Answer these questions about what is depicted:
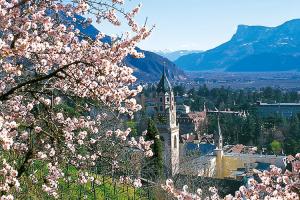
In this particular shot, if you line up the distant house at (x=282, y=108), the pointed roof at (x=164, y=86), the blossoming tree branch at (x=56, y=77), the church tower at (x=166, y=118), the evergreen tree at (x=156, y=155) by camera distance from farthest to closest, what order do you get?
the distant house at (x=282, y=108)
the pointed roof at (x=164, y=86)
the church tower at (x=166, y=118)
the evergreen tree at (x=156, y=155)
the blossoming tree branch at (x=56, y=77)

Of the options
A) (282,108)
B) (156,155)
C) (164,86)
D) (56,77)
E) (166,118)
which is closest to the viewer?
(56,77)

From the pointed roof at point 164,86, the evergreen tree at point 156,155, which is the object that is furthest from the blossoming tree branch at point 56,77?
the pointed roof at point 164,86

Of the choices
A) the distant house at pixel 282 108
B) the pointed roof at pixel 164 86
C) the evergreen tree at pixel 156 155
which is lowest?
the distant house at pixel 282 108

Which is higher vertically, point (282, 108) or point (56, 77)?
point (56, 77)

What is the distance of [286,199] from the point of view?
5.47 m

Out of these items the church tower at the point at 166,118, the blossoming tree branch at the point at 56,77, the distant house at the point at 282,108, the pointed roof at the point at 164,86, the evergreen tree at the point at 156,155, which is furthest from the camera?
the distant house at the point at 282,108

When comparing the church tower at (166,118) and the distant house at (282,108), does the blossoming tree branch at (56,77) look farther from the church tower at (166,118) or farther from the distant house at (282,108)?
the distant house at (282,108)

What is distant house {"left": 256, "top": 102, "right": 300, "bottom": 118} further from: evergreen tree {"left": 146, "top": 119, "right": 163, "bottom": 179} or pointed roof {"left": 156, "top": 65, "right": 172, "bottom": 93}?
evergreen tree {"left": 146, "top": 119, "right": 163, "bottom": 179}

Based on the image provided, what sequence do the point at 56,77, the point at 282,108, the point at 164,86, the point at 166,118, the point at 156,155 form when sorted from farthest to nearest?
1. the point at 282,108
2. the point at 164,86
3. the point at 166,118
4. the point at 156,155
5. the point at 56,77

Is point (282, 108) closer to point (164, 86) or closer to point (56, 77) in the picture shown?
point (164, 86)

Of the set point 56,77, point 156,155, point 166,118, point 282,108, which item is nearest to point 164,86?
point 166,118

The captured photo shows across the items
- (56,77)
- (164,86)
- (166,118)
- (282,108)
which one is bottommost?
(282,108)

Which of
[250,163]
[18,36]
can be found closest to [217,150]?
[250,163]

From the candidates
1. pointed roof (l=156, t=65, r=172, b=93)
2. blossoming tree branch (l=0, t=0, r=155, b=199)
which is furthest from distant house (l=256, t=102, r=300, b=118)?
blossoming tree branch (l=0, t=0, r=155, b=199)
